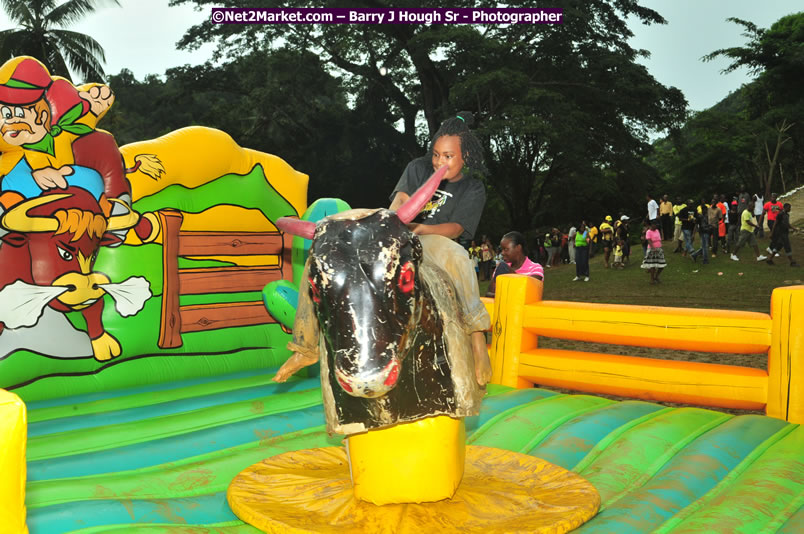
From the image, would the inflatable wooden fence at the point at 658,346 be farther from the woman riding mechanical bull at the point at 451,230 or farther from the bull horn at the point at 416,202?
the bull horn at the point at 416,202

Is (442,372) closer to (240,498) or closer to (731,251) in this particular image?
(240,498)

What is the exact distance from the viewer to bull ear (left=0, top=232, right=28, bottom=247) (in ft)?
13.1

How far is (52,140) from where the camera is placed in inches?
164

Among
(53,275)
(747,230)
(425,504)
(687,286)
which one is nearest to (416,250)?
(425,504)

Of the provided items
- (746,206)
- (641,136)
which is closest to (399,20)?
(641,136)

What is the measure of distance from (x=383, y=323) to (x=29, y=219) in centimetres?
305

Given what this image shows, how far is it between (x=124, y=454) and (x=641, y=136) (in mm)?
19928

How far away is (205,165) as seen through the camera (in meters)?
5.00

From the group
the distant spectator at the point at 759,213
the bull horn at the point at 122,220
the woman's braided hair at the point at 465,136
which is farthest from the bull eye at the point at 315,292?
the distant spectator at the point at 759,213

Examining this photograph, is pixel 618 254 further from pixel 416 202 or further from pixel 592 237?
pixel 416 202

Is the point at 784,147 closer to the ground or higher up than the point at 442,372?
higher up

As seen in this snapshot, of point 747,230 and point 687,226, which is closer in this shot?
point 747,230

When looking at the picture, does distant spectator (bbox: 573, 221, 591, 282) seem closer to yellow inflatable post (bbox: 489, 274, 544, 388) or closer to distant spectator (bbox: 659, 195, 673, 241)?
distant spectator (bbox: 659, 195, 673, 241)

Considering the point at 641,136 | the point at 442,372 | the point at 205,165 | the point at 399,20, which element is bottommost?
the point at 442,372
